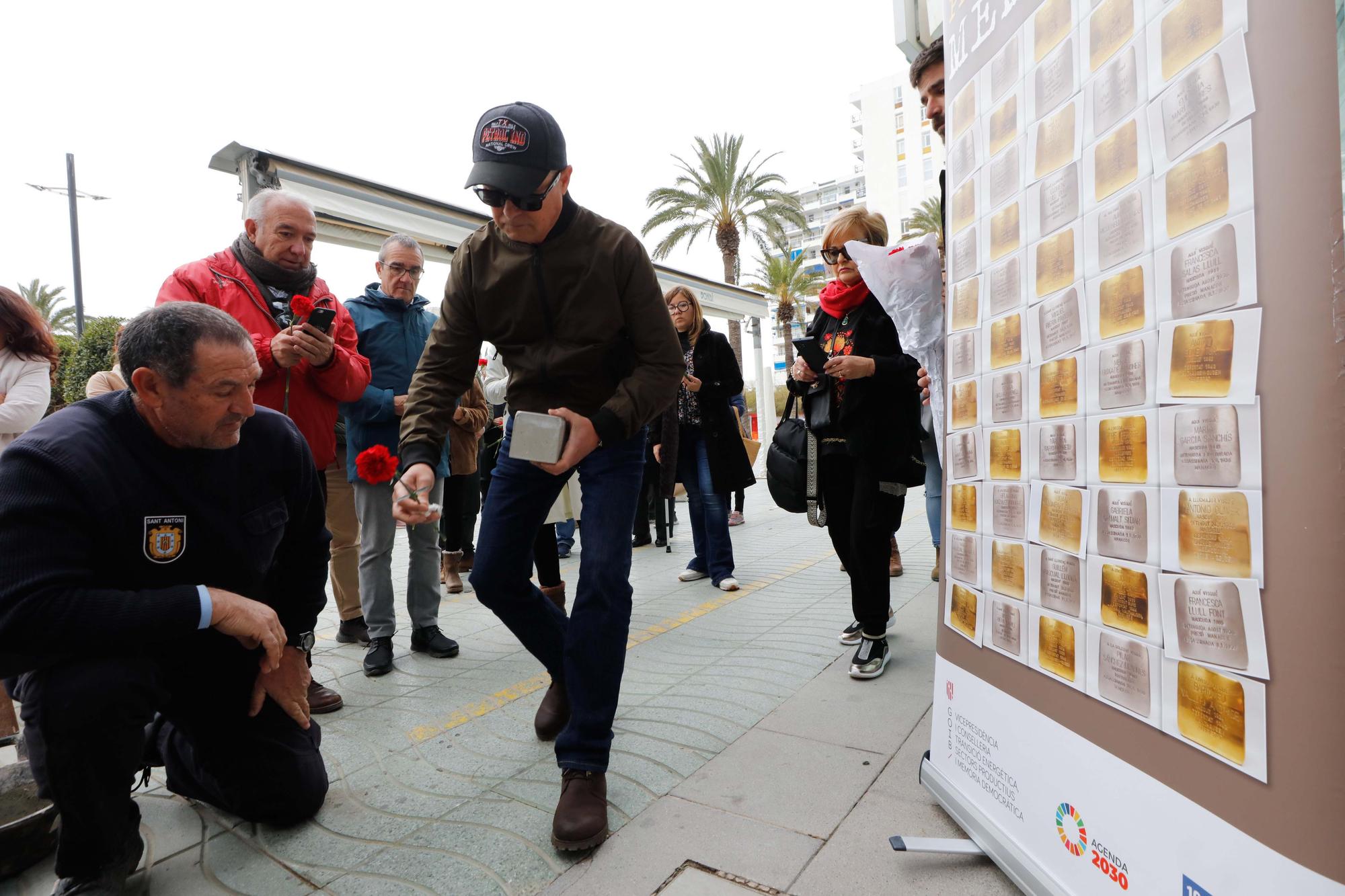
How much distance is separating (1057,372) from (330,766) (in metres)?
2.41

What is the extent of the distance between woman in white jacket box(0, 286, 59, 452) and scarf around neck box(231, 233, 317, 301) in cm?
79

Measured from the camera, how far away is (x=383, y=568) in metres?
3.60

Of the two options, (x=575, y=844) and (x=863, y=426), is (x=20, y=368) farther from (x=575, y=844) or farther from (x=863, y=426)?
(x=863, y=426)

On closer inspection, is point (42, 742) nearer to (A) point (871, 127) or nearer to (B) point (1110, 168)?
(B) point (1110, 168)

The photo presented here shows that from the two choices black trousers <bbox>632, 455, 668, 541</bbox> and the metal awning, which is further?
black trousers <bbox>632, 455, 668, 541</bbox>

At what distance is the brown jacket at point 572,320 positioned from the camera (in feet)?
7.36

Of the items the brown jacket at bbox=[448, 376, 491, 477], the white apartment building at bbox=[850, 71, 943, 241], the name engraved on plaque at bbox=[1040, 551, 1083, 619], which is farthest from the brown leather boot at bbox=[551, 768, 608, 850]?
the white apartment building at bbox=[850, 71, 943, 241]

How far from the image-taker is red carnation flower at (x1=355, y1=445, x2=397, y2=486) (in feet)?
9.71

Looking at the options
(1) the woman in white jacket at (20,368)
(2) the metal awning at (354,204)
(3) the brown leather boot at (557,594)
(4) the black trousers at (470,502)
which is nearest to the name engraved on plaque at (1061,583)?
(3) the brown leather boot at (557,594)

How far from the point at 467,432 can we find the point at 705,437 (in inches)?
64.6

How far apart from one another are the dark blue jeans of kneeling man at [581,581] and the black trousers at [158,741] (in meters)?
0.68

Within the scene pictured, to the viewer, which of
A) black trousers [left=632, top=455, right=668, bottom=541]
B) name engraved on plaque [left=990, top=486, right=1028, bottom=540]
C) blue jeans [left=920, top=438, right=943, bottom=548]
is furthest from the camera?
black trousers [left=632, top=455, right=668, bottom=541]

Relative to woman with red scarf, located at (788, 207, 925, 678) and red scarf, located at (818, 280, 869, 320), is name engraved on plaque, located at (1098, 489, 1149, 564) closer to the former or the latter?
woman with red scarf, located at (788, 207, 925, 678)

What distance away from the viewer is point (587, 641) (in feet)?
6.95
